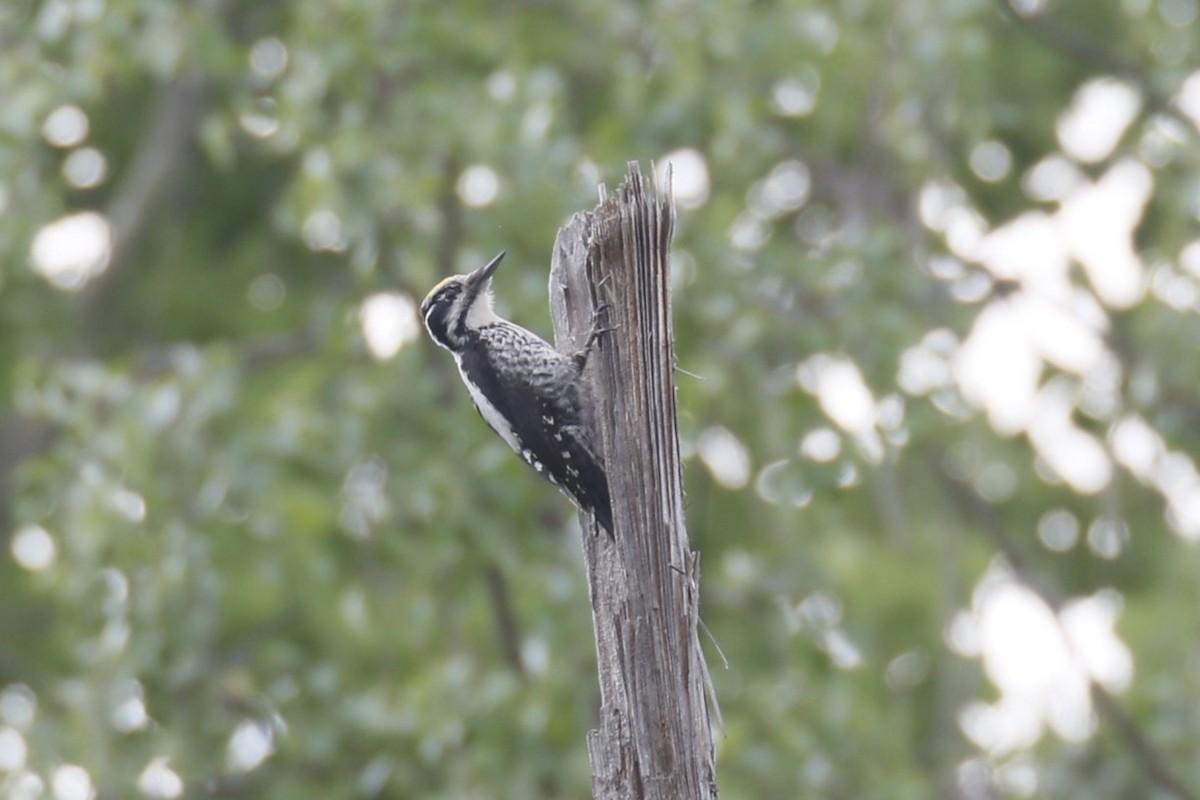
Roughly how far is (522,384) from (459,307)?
524 mm

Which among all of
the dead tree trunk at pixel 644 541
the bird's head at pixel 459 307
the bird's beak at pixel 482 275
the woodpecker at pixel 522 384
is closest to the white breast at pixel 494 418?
the woodpecker at pixel 522 384

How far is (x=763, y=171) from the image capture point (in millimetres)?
6027

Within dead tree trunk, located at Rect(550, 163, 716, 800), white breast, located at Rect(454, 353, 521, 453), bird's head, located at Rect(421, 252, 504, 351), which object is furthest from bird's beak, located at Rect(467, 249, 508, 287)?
dead tree trunk, located at Rect(550, 163, 716, 800)

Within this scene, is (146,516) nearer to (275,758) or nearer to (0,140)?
(275,758)

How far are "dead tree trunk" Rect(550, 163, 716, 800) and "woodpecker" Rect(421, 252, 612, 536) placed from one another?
2.05 feet

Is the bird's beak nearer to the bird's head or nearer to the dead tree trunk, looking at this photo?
the bird's head

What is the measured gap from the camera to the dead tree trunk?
261cm

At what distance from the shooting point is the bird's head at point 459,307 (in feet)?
15.5

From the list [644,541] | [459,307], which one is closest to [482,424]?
[459,307]

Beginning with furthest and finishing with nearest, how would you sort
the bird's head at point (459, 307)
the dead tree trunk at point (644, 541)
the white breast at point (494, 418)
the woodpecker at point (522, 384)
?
the bird's head at point (459, 307), the white breast at point (494, 418), the woodpecker at point (522, 384), the dead tree trunk at point (644, 541)

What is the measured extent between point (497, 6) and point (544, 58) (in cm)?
28

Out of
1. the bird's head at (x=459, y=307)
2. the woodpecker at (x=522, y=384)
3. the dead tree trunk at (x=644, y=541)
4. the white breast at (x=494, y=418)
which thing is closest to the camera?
the dead tree trunk at (x=644, y=541)

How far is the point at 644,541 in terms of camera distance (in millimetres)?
2666

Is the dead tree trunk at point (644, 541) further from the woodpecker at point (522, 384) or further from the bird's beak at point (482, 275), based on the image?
the bird's beak at point (482, 275)
